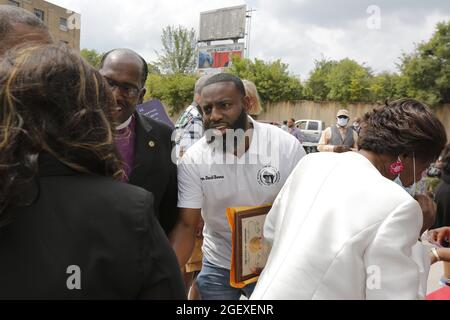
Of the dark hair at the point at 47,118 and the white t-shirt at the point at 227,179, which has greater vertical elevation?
the dark hair at the point at 47,118

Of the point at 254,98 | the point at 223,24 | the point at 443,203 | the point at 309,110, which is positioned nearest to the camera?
the point at 254,98

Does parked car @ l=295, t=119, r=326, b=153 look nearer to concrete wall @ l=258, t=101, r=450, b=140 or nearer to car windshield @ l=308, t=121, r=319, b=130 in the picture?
car windshield @ l=308, t=121, r=319, b=130

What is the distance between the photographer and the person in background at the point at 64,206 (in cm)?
88

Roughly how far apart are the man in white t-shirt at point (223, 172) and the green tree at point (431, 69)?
1656cm

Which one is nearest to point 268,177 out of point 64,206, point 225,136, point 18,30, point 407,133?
point 225,136

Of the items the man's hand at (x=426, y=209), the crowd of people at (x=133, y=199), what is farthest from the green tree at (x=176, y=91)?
the man's hand at (x=426, y=209)

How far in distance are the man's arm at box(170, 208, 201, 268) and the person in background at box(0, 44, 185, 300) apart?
119 cm

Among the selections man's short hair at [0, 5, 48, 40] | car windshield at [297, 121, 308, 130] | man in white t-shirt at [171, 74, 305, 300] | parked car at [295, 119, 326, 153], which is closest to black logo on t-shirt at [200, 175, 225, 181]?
man in white t-shirt at [171, 74, 305, 300]

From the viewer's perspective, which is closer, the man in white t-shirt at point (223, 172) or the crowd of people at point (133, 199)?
the crowd of people at point (133, 199)

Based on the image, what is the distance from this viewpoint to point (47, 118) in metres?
0.94

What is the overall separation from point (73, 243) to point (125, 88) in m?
1.34

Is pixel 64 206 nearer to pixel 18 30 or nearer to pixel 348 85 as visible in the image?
pixel 18 30

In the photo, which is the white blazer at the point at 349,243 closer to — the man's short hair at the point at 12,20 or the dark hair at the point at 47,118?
the dark hair at the point at 47,118
